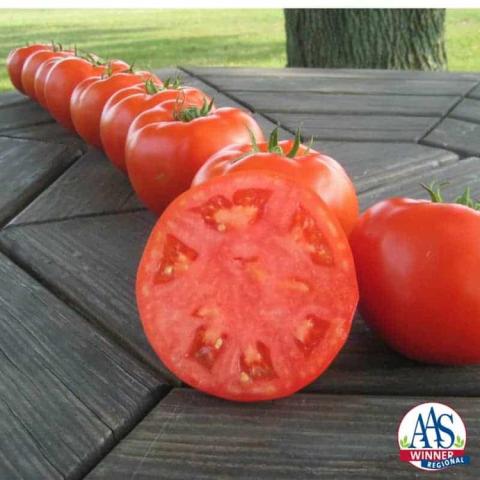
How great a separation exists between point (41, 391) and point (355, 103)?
132 centimetres

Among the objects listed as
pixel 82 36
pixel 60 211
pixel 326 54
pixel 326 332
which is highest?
pixel 326 332

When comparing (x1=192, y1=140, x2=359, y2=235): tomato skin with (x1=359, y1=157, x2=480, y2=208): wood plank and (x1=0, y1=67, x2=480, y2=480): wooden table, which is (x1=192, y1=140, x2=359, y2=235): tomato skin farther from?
(x1=359, y1=157, x2=480, y2=208): wood plank

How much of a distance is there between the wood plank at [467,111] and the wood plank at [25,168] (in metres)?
0.79

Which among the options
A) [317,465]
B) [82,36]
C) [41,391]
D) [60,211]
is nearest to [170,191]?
[60,211]

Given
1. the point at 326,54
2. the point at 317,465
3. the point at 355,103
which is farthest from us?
the point at 326,54

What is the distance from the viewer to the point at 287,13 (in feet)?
10.3

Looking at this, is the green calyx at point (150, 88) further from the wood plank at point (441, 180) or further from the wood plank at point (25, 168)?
the wood plank at point (441, 180)

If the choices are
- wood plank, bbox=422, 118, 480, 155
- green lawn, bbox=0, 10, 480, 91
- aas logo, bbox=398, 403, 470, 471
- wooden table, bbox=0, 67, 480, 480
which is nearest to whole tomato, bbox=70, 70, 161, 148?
wooden table, bbox=0, 67, 480, 480

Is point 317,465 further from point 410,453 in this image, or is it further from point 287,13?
point 287,13

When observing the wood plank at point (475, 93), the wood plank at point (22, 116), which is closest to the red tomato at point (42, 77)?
the wood plank at point (22, 116)

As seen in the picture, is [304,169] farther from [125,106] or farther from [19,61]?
[19,61]

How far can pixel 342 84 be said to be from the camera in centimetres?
213

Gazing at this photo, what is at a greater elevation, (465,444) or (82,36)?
(465,444)

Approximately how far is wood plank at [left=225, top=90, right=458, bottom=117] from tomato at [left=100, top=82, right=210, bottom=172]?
0.53 meters
